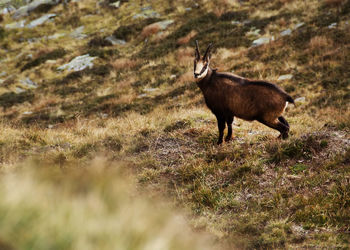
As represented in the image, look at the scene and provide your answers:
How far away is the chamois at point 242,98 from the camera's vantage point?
19.3 ft

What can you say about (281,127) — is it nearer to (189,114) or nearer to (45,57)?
(189,114)

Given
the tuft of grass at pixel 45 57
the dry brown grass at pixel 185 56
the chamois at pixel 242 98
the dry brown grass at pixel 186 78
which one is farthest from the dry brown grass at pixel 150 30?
the chamois at pixel 242 98

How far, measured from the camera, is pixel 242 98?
6.08 metres

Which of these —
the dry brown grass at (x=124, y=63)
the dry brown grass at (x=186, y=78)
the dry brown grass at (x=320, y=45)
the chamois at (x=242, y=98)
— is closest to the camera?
the chamois at (x=242, y=98)

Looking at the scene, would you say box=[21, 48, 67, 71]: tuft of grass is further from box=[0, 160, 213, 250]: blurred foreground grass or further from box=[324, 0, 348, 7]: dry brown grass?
box=[0, 160, 213, 250]: blurred foreground grass

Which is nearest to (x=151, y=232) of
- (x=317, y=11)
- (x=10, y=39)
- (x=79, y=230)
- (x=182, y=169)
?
(x=79, y=230)

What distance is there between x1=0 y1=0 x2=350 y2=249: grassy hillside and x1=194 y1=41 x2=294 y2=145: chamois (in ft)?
1.68

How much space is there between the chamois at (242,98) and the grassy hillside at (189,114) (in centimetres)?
51

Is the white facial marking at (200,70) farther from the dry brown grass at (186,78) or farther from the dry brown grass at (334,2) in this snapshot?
the dry brown grass at (334,2)

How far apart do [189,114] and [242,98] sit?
2.77 m

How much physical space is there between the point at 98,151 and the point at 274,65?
371 inches

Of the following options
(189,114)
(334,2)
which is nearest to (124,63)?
(189,114)

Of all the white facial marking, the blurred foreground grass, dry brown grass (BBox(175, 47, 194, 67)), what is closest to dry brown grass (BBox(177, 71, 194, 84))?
dry brown grass (BBox(175, 47, 194, 67))

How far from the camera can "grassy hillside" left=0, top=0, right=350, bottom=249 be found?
405cm
